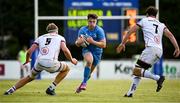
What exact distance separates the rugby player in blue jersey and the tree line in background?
32835 mm

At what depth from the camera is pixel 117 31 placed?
3303cm

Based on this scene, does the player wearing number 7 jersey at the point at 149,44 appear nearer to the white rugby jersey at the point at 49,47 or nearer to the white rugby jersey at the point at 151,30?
the white rugby jersey at the point at 151,30

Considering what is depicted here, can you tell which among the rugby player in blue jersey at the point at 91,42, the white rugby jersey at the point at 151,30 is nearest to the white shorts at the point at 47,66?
the rugby player in blue jersey at the point at 91,42

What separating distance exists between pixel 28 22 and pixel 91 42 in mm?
39502

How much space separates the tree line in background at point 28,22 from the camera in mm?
54188

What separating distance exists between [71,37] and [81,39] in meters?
13.6

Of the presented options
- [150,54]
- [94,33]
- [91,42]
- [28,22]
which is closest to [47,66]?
[91,42]

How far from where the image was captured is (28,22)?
58.1 meters

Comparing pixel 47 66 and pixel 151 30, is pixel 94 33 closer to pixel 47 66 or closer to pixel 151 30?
pixel 47 66

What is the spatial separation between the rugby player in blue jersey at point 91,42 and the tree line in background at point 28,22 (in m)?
32.8

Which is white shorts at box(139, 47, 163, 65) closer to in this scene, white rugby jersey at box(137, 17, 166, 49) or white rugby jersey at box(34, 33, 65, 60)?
white rugby jersey at box(137, 17, 166, 49)

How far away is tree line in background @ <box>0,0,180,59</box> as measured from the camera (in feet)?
178

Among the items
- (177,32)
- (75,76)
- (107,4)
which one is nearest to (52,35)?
(107,4)

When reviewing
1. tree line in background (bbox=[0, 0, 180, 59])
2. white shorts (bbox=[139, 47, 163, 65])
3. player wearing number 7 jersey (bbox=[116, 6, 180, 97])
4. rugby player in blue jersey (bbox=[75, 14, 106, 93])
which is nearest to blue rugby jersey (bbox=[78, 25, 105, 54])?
rugby player in blue jersey (bbox=[75, 14, 106, 93])
